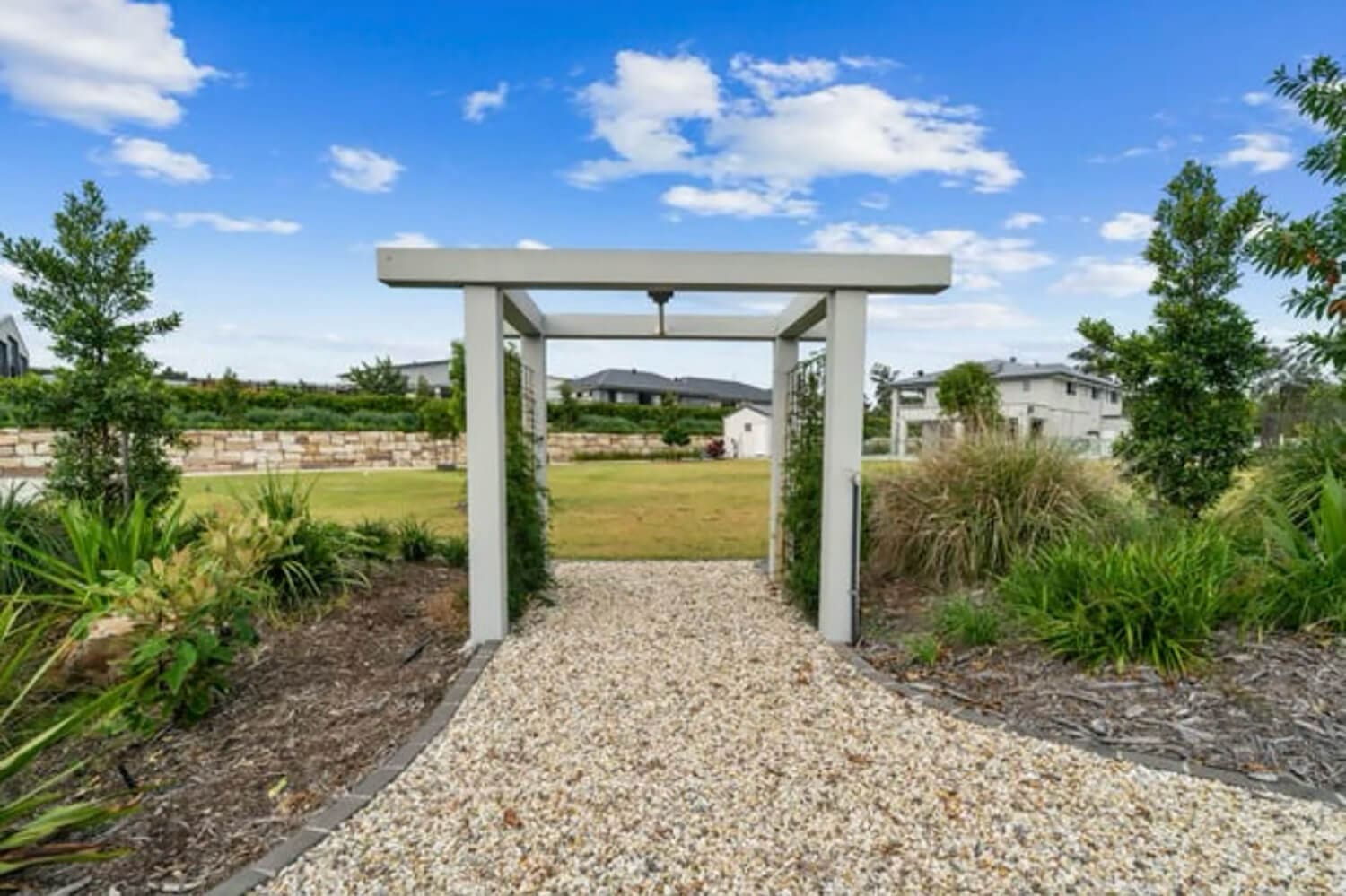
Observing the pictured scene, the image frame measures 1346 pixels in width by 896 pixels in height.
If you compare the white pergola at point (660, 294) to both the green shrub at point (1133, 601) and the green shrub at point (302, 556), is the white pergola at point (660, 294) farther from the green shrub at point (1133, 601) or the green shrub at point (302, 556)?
the green shrub at point (302, 556)

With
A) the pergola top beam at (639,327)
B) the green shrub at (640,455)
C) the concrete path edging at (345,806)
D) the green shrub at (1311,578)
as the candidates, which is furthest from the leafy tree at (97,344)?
the green shrub at (640,455)

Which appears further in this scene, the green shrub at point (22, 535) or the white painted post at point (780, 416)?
the white painted post at point (780, 416)

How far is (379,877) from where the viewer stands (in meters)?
2.04

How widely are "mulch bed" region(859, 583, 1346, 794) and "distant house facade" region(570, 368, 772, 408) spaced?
3190cm

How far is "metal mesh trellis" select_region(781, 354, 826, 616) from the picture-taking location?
4.85 m

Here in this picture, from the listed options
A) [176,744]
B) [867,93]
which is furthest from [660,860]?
[867,93]

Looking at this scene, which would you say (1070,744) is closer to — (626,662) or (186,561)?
(626,662)

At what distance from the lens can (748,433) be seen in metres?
31.0

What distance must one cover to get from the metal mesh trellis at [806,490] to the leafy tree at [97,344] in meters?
5.64

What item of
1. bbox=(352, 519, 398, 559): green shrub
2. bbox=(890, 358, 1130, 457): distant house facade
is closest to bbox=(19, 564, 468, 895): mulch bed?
bbox=(352, 519, 398, 559): green shrub

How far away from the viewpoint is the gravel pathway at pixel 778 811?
6.65 ft

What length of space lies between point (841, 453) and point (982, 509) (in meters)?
1.51

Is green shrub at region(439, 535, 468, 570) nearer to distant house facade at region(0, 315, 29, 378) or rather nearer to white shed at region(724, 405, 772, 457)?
distant house facade at region(0, 315, 29, 378)

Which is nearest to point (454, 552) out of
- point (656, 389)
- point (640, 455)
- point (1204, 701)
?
point (1204, 701)
